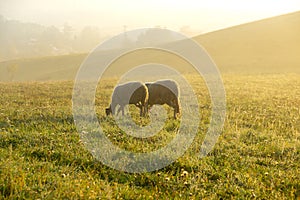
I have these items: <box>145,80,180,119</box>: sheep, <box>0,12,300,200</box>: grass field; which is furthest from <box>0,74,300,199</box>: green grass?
<box>145,80,180,119</box>: sheep

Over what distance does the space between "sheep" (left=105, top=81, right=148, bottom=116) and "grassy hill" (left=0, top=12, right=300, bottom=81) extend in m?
39.3

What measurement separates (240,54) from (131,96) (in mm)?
63114

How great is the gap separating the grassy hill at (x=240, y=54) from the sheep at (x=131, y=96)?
129 feet

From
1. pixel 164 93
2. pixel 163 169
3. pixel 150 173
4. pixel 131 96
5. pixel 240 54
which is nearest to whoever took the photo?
pixel 150 173

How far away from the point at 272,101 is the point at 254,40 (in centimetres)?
6836

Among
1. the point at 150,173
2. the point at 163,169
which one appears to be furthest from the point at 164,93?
the point at 150,173

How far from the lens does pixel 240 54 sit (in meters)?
72.1

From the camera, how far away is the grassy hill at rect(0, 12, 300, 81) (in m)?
59.6

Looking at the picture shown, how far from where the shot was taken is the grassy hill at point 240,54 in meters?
59.6

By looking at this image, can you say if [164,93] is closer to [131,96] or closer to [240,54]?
[131,96]

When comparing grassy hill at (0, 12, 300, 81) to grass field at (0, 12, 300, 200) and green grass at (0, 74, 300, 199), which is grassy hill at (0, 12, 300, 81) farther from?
green grass at (0, 74, 300, 199)

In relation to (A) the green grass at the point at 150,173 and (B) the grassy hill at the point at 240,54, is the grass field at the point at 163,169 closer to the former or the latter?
(A) the green grass at the point at 150,173

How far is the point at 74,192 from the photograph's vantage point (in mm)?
5488

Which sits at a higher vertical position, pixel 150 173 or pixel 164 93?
pixel 164 93
